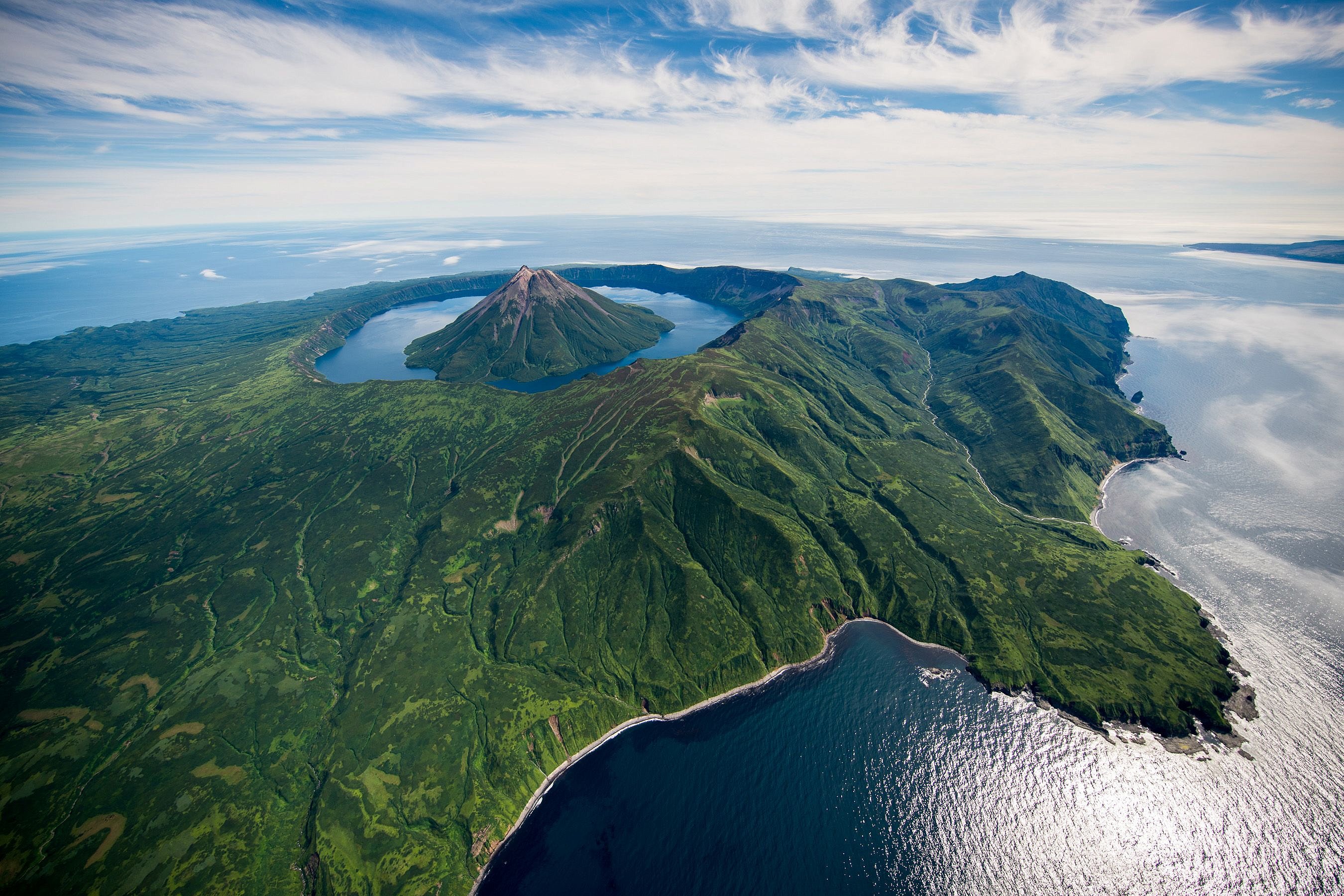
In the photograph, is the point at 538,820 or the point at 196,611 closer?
the point at 538,820

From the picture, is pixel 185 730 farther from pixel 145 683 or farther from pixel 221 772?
pixel 145 683

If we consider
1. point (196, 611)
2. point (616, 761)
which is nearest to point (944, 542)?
point (616, 761)

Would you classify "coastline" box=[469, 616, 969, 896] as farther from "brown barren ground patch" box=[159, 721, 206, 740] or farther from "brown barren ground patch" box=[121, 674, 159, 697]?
"brown barren ground patch" box=[121, 674, 159, 697]

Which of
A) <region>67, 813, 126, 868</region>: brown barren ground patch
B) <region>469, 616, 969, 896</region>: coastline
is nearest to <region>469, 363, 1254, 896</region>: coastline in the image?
<region>469, 616, 969, 896</region>: coastline

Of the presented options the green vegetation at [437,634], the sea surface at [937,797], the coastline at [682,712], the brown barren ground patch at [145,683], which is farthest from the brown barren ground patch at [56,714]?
the sea surface at [937,797]

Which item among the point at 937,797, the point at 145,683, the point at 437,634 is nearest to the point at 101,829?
the point at 145,683

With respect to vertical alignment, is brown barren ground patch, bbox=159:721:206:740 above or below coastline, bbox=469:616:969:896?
above

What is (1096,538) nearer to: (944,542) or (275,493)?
(944,542)
